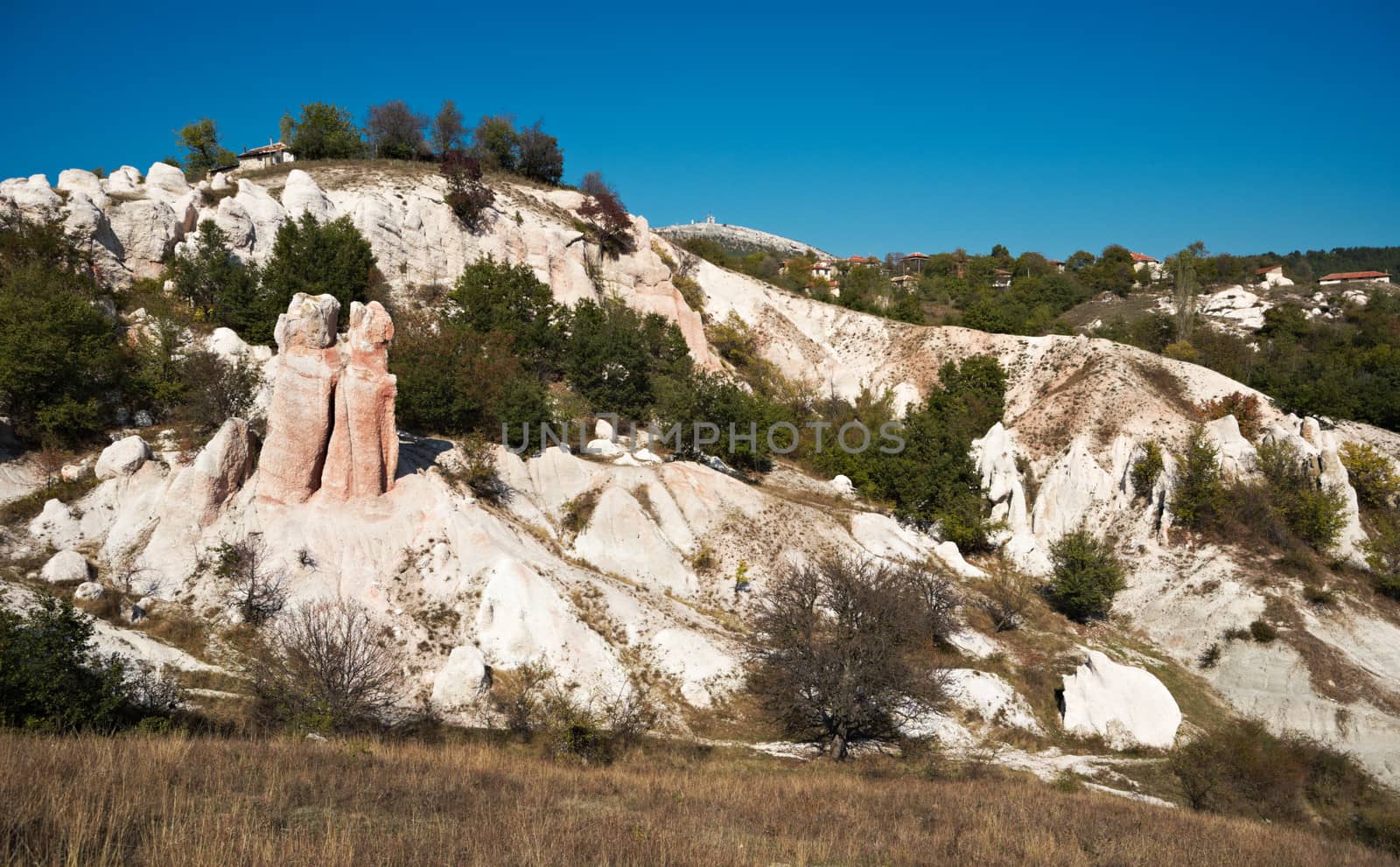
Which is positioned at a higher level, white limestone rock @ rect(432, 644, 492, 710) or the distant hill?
the distant hill

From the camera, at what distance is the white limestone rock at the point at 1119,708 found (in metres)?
25.4

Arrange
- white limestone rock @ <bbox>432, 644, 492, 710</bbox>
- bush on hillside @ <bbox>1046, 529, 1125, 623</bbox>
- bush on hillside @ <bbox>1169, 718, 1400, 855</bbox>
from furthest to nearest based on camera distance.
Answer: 1. bush on hillside @ <bbox>1046, 529, 1125, 623</bbox>
2. bush on hillside @ <bbox>1169, 718, 1400, 855</bbox>
3. white limestone rock @ <bbox>432, 644, 492, 710</bbox>

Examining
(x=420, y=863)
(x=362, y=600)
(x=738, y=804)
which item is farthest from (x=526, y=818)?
(x=362, y=600)

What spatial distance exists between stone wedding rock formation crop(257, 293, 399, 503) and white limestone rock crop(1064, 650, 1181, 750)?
2532 centimetres

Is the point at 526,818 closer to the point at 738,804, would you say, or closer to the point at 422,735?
the point at 738,804

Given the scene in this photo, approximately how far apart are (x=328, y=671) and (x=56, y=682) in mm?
5256

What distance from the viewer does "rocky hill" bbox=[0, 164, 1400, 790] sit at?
23703mm

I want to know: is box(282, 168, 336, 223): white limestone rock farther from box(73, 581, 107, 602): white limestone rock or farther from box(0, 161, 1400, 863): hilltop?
box(73, 581, 107, 602): white limestone rock

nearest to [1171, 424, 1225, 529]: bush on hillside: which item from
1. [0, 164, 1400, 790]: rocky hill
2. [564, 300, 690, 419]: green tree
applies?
[0, 164, 1400, 790]: rocky hill

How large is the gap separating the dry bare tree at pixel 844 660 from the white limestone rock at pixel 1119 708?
509cm

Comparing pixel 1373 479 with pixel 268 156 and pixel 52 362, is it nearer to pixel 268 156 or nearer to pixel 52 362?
pixel 52 362

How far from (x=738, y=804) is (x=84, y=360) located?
30851 mm

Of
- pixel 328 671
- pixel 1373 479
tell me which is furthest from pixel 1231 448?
pixel 328 671

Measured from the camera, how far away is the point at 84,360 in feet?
94.6
